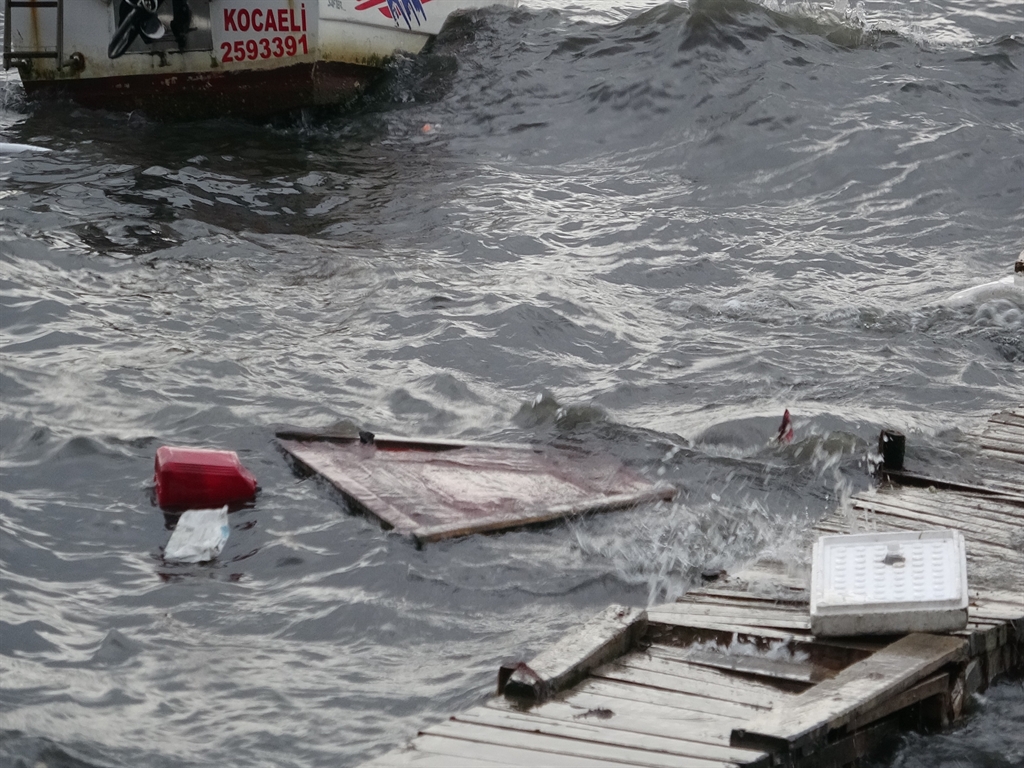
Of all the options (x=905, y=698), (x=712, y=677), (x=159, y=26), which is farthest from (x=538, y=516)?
(x=159, y=26)

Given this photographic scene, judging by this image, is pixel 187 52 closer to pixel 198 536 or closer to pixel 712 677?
pixel 198 536

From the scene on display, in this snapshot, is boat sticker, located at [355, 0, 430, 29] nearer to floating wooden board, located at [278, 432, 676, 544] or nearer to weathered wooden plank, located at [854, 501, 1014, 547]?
floating wooden board, located at [278, 432, 676, 544]

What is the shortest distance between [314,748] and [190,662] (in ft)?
2.69

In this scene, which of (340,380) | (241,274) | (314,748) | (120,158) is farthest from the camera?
(120,158)

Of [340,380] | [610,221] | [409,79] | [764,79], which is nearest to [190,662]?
[340,380]

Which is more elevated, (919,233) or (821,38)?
(821,38)

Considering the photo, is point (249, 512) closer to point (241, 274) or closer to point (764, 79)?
point (241, 274)

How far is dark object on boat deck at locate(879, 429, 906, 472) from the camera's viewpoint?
665 centimetres

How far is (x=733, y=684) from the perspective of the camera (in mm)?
4375

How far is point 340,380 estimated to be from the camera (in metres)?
8.41

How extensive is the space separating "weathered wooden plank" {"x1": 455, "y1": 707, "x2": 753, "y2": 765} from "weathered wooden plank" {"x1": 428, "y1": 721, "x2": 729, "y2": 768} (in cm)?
2

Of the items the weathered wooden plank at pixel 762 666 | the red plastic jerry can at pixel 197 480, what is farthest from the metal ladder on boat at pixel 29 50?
the weathered wooden plank at pixel 762 666

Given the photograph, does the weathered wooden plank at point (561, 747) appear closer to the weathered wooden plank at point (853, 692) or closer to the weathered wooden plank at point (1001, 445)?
the weathered wooden plank at point (853, 692)

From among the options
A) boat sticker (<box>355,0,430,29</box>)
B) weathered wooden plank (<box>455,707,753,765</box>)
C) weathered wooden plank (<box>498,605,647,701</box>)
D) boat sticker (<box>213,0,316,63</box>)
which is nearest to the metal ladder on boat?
boat sticker (<box>213,0,316,63</box>)
